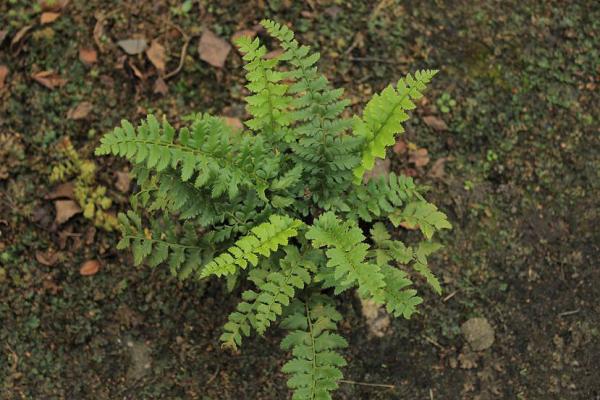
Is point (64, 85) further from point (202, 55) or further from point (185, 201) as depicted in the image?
point (185, 201)

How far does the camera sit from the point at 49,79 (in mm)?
4250

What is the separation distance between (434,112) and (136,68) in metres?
1.94

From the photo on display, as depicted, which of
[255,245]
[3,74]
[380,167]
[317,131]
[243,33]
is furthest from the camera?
[243,33]

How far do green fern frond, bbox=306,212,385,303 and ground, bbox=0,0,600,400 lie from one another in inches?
45.0

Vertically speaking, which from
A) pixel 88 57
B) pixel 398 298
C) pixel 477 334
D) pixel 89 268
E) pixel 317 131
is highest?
pixel 317 131

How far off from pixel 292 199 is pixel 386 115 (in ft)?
2.02

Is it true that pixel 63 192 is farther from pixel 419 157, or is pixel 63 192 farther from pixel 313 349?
pixel 419 157

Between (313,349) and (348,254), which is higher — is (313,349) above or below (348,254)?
below

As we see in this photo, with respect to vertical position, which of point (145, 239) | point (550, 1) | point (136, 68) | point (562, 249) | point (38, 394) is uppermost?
point (550, 1)

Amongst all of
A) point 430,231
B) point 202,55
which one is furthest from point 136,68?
point 430,231

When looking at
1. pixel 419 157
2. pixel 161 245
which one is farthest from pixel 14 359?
pixel 419 157

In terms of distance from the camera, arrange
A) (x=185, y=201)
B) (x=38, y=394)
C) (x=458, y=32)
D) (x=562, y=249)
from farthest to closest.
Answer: (x=458, y=32)
(x=562, y=249)
(x=38, y=394)
(x=185, y=201)

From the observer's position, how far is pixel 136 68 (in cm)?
427

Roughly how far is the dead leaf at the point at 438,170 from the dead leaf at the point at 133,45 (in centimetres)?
201
